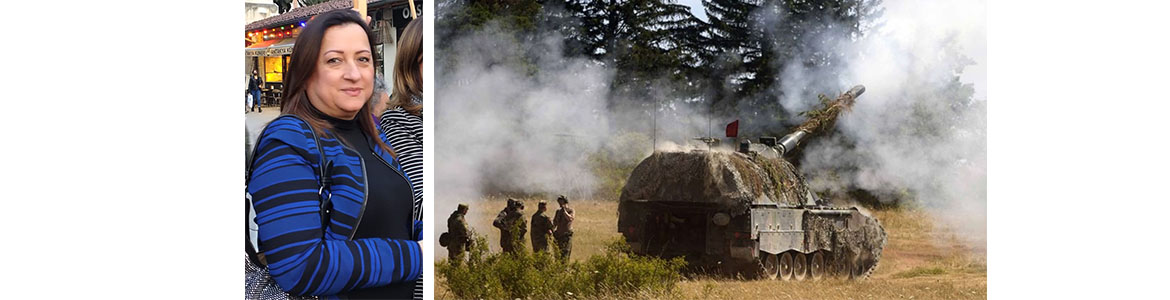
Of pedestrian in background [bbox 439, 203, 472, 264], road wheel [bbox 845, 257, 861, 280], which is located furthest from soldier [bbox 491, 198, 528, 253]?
road wheel [bbox 845, 257, 861, 280]

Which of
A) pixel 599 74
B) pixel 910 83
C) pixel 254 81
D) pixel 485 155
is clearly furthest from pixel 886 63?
pixel 254 81

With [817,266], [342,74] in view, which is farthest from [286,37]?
[817,266]

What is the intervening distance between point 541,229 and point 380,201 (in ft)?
7.48

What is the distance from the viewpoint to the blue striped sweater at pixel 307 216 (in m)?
4.96

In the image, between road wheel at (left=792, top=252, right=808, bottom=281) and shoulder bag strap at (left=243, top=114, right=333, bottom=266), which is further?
road wheel at (left=792, top=252, right=808, bottom=281)

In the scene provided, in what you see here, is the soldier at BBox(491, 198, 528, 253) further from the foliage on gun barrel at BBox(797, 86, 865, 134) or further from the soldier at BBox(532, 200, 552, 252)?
→ the foliage on gun barrel at BBox(797, 86, 865, 134)

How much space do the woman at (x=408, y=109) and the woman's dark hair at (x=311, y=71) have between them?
0.30 feet

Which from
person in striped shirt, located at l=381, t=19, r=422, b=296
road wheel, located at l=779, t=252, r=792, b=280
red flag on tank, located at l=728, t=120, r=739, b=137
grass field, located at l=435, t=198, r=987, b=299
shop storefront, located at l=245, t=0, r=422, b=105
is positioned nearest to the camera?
shop storefront, located at l=245, t=0, r=422, b=105

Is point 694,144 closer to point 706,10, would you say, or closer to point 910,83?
point 706,10

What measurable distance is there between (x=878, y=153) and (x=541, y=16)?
93.8 inches

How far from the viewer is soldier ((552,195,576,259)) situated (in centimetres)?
726

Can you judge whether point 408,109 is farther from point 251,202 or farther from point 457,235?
point 457,235

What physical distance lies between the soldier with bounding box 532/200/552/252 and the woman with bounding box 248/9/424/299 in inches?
78.2

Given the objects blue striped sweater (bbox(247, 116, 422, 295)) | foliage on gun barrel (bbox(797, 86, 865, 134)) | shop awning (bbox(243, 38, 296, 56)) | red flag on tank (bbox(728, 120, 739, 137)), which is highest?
shop awning (bbox(243, 38, 296, 56))
